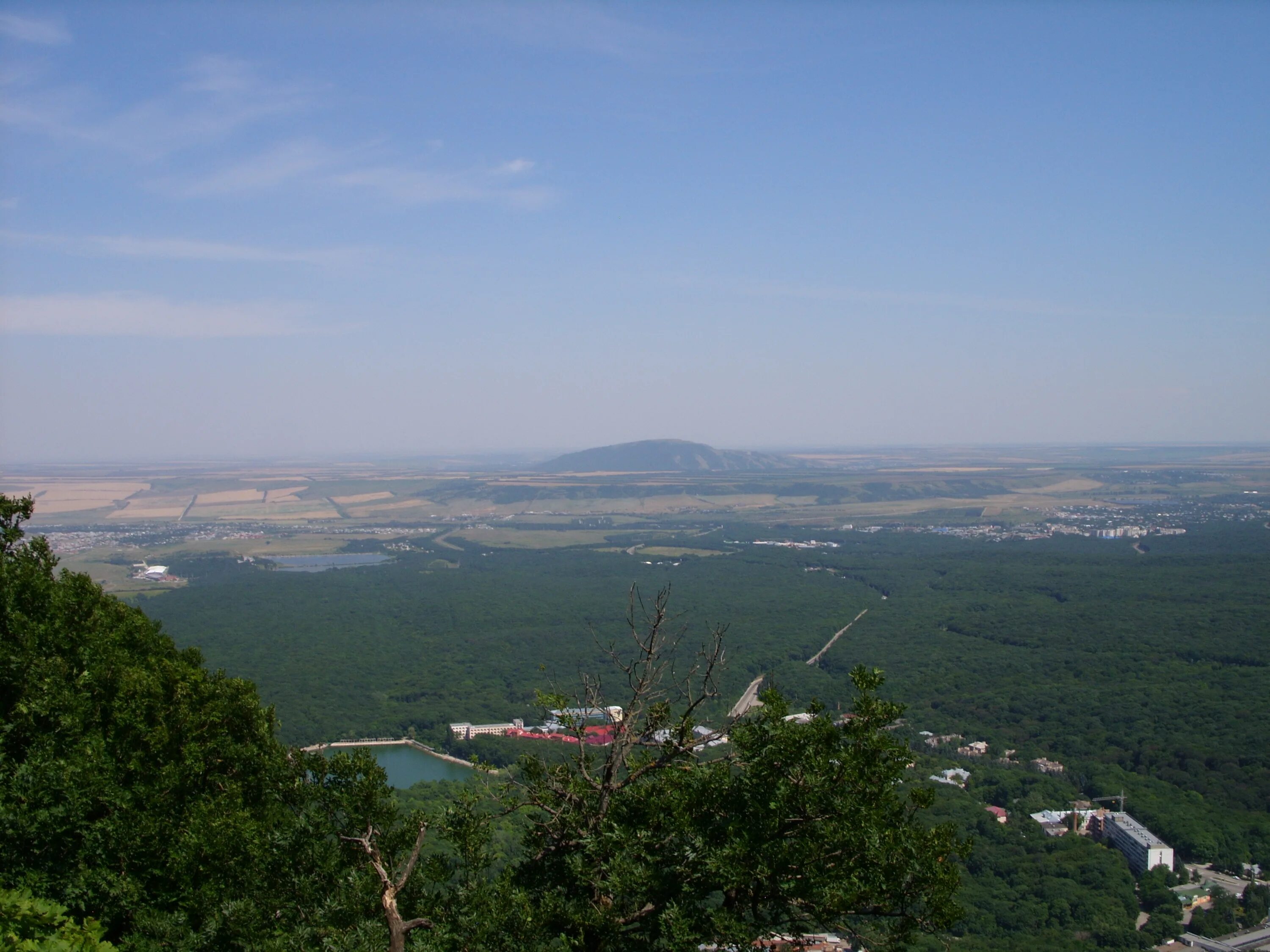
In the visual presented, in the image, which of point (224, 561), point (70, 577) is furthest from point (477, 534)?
point (70, 577)

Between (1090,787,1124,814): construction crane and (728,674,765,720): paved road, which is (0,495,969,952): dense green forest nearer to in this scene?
(1090,787,1124,814): construction crane

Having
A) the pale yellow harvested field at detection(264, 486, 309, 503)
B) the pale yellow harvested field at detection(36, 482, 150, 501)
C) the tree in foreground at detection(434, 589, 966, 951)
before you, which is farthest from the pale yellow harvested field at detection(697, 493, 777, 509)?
the tree in foreground at detection(434, 589, 966, 951)

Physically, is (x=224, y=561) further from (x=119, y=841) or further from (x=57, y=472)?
(x=57, y=472)

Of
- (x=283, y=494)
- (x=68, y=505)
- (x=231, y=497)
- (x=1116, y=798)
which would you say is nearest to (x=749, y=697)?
(x=1116, y=798)

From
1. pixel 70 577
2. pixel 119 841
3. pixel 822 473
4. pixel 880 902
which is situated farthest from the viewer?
pixel 822 473

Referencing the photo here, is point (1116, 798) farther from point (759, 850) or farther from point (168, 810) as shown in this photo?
point (168, 810)

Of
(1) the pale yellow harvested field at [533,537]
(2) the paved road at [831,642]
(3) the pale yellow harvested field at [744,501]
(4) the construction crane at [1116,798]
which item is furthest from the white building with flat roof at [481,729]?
(3) the pale yellow harvested field at [744,501]
